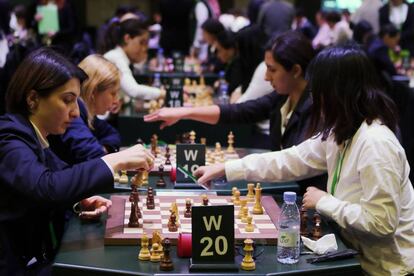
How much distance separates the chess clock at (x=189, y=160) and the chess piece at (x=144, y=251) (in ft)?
3.36

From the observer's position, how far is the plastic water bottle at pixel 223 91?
21.0 feet

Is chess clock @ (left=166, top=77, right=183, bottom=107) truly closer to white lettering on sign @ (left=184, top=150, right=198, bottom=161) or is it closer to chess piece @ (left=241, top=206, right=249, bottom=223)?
white lettering on sign @ (left=184, top=150, right=198, bottom=161)

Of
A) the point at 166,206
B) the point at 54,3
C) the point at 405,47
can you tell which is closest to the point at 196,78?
the point at 405,47

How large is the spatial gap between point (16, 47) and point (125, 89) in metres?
1.97

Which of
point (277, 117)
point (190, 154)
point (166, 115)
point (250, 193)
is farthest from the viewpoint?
point (277, 117)

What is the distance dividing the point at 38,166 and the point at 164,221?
1.83ft

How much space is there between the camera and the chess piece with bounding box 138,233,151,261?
247 cm

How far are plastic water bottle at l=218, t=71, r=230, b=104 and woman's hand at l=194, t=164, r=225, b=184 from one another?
298 centimetres

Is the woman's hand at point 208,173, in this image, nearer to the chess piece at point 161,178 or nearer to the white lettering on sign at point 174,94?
the chess piece at point 161,178

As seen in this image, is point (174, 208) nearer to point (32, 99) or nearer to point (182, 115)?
point (32, 99)

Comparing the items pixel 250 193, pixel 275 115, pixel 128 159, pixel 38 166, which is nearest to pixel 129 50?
pixel 275 115

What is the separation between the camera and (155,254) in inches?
97.1

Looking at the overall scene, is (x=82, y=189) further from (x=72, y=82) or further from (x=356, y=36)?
(x=356, y=36)

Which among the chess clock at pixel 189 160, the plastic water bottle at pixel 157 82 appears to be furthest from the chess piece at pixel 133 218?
the plastic water bottle at pixel 157 82
